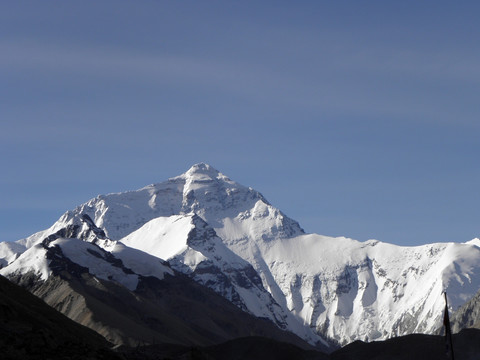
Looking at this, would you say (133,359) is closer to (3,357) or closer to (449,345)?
(3,357)

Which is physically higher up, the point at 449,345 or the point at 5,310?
the point at 5,310

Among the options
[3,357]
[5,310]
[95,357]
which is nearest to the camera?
[3,357]

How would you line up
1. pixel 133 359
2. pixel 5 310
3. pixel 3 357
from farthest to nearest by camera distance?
pixel 133 359
pixel 5 310
pixel 3 357

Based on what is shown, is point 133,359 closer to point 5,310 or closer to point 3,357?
point 5,310

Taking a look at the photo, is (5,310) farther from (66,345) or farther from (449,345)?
(449,345)

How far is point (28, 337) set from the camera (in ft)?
366

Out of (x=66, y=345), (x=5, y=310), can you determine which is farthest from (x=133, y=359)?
(x=66, y=345)

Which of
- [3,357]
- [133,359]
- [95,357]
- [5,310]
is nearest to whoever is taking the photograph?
[3,357]

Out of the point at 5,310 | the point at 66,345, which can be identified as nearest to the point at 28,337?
the point at 66,345

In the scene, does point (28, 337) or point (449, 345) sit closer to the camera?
point (449, 345)

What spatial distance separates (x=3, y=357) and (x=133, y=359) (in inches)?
2054

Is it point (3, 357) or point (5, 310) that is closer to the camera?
point (3, 357)

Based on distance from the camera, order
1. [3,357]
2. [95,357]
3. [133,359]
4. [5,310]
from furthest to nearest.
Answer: [133,359] < [5,310] < [95,357] < [3,357]

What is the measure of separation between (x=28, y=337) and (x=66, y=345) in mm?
4511
